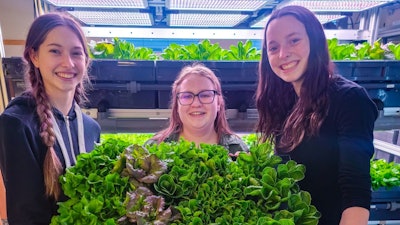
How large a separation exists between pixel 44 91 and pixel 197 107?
66 centimetres

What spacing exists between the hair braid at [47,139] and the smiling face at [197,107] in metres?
0.58

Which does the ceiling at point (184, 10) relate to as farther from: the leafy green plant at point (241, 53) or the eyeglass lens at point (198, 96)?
the eyeglass lens at point (198, 96)

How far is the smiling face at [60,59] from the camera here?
104 centimetres

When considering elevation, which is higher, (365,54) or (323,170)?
(365,54)

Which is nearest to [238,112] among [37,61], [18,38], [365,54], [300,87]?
[300,87]

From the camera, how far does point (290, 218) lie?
609 mm

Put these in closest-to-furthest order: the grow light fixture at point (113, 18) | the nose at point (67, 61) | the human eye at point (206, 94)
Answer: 1. the nose at point (67, 61)
2. the human eye at point (206, 94)
3. the grow light fixture at point (113, 18)

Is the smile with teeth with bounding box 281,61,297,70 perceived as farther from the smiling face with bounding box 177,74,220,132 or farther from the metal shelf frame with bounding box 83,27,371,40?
the metal shelf frame with bounding box 83,27,371,40

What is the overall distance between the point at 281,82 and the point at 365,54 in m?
0.67

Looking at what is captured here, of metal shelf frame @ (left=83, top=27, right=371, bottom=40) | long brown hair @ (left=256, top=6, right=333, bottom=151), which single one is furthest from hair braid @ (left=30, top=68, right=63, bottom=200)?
metal shelf frame @ (left=83, top=27, right=371, bottom=40)

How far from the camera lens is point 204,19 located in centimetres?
223

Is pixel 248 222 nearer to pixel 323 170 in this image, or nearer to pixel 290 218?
pixel 290 218

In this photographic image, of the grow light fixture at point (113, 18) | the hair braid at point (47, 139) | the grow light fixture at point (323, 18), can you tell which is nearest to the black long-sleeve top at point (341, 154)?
→ the hair braid at point (47, 139)

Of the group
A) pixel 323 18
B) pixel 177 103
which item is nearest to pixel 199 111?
pixel 177 103
